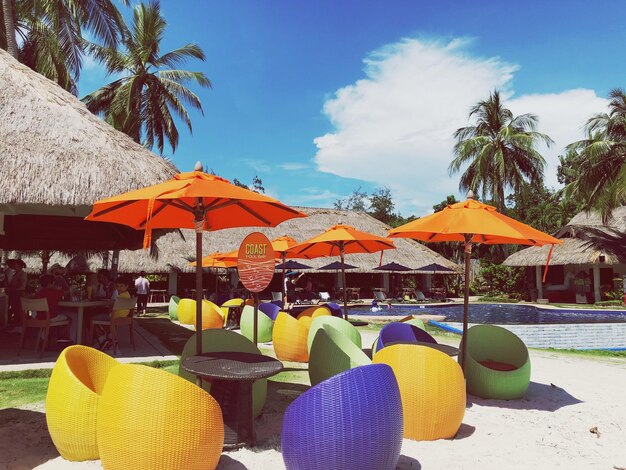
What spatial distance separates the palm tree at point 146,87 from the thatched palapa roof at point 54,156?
40.8 ft

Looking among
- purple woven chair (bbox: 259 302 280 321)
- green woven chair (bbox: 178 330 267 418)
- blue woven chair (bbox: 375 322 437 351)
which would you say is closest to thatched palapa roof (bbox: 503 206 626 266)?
purple woven chair (bbox: 259 302 280 321)

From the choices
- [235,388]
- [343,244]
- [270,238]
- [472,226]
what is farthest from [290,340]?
[270,238]

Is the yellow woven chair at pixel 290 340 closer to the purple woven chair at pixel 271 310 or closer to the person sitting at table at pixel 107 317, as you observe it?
the person sitting at table at pixel 107 317

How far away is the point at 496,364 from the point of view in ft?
17.9

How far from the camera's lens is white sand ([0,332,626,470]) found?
3309 mm

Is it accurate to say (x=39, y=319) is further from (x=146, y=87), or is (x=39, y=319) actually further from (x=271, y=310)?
(x=146, y=87)

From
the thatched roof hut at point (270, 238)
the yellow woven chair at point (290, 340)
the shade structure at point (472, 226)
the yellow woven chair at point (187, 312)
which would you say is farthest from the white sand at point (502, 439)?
the thatched roof hut at point (270, 238)

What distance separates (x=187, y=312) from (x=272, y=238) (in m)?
12.9

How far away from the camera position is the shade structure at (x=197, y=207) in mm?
3562

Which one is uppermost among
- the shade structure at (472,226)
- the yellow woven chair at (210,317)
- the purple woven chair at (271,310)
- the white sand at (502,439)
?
the shade structure at (472,226)

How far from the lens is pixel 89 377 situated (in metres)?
3.49

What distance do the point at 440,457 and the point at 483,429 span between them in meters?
0.90

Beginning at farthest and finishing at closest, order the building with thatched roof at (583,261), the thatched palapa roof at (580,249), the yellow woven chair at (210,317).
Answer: the building with thatched roof at (583,261) < the thatched palapa roof at (580,249) < the yellow woven chair at (210,317)

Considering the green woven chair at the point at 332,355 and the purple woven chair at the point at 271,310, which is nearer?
the green woven chair at the point at 332,355
